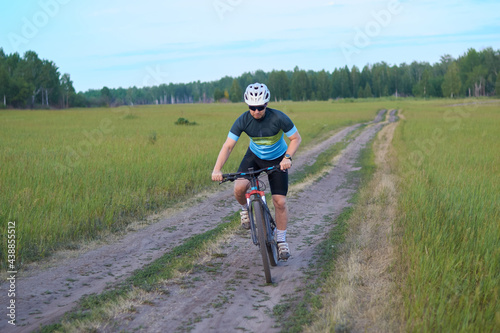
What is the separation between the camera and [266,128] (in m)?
5.42

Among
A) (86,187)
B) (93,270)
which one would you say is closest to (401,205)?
(93,270)

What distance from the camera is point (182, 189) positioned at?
9945 millimetres

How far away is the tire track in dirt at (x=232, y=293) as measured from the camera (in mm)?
3977

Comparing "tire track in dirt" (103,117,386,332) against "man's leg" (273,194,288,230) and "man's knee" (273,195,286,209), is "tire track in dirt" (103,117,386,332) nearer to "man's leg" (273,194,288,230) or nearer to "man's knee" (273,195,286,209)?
"man's leg" (273,194,288,230)

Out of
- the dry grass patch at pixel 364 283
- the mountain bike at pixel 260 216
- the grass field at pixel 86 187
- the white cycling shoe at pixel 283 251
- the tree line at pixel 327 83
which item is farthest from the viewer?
the tree line at pixel 327 83

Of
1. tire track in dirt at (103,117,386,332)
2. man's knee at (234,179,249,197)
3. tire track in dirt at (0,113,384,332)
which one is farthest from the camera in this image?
man's knee at (234,179,249,197)

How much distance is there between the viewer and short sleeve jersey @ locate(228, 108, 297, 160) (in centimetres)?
539

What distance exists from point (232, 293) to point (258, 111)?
1.94 m

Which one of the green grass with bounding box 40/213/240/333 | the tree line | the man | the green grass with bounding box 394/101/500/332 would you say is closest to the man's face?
the man

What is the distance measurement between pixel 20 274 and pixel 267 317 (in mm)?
2969

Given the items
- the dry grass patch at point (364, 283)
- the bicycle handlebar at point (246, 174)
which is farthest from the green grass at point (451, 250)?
the bicycle handlebar at point (246, 174)

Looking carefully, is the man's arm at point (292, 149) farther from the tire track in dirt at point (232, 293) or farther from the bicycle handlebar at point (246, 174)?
the tire track in dirt at point (232, 293)

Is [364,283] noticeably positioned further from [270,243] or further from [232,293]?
[232,293]

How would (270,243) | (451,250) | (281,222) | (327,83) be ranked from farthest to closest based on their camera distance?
(327,83) < (281,222) < (270,243) < (451,250)
